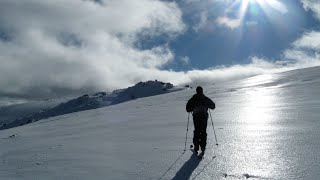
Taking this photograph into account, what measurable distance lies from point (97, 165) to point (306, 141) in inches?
240

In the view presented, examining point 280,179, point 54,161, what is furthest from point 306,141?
point 54,161

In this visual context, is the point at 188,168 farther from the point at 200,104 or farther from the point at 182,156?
the point at 200,104

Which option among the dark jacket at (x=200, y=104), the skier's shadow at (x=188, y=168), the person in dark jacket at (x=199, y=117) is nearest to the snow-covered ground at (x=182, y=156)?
the skier's shadow at (x=188, y=168)

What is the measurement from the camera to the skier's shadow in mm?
9128

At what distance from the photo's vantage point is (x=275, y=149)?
10945 mm

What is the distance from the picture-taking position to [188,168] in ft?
32.4

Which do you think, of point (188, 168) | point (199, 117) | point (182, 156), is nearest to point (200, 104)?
point (199, 117)

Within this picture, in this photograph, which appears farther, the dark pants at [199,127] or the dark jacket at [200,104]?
the dark jacket at [200,104]

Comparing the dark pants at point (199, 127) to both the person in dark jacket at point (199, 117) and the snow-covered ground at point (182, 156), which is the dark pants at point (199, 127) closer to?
the person in dark jacket at point (199, 117)

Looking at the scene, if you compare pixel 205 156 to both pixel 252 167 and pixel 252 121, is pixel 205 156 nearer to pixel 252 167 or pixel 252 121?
pixel 252 167

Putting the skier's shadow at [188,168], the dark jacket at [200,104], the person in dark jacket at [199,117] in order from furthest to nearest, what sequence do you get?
the dark jacket at [200,104] → the person in dark jacket at [199,117] → the skier's shadow at [188,168]

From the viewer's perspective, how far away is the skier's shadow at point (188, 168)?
359 inches

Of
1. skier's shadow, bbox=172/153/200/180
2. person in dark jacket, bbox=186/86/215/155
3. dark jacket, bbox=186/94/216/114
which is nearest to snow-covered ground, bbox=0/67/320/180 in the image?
skier's shadow, bbox=172/153/200/180

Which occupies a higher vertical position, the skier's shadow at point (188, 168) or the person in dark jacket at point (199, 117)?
the person in dark jacket at point (199, 117)
